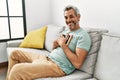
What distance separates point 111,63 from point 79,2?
1.27 meters

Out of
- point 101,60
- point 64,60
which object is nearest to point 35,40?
point 64,60

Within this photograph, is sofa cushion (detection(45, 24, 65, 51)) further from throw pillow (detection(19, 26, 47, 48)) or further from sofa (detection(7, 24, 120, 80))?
sofa (detection(7, 24, 120, 80))

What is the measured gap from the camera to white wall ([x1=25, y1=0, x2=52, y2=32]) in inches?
121

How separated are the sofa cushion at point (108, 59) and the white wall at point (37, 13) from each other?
1.98 metres

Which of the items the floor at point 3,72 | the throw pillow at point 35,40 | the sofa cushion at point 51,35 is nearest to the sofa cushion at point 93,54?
the sofa cushion at point 51,35

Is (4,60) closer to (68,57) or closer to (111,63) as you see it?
(68,57)

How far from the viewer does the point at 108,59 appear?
4.54 ft

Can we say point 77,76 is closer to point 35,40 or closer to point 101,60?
point 101,60

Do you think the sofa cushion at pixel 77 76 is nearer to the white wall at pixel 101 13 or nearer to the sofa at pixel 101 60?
the sofa at pixel 101 60

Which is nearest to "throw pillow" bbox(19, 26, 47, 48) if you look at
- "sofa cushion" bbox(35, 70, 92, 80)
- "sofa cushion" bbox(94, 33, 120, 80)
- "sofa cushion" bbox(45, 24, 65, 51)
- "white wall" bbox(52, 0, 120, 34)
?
"sofa cushion" bbox(45, 24, 65, 51)


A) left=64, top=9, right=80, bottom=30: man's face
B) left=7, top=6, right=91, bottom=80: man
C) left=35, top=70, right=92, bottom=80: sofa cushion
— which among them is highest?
left=64, top=9, right=80, bottom=30: man's face

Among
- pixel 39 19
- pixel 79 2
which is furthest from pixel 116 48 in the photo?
pixel 39 19

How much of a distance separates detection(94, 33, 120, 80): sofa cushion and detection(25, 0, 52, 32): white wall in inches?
77.8

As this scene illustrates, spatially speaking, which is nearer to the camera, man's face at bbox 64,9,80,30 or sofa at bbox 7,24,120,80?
sofa at bbox 7,24,120,80
